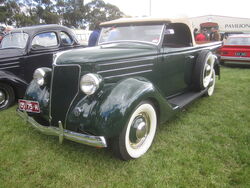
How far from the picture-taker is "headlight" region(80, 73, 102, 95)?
2.20 metres

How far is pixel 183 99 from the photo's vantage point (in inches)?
141

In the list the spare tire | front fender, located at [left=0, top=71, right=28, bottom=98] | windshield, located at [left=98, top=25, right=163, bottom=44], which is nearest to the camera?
windshield, located at [left=98, top=25, right=163, bottom=44]

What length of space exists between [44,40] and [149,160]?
4.09 metres

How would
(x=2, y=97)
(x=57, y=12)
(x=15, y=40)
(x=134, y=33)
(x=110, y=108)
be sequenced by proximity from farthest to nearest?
1. (x=57, y=12)
2. (x=15, y=40)
3. (x=2, y=97)
4. (x=134, y=33)
5. (x=110, y=108)

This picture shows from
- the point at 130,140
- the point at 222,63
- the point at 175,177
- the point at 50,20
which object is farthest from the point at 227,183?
the point at 50,20

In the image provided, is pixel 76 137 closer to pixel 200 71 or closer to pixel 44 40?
pixel 200 71

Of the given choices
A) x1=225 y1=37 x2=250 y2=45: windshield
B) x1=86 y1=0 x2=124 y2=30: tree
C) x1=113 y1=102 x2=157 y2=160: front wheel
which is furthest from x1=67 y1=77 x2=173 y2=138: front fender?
x1=86 y1=0 x2=124 y2=30: tree

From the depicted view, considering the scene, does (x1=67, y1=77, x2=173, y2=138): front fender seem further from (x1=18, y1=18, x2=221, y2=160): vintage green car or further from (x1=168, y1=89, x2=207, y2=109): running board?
(x1=168, y1=89, x2=207, y2=109): running board

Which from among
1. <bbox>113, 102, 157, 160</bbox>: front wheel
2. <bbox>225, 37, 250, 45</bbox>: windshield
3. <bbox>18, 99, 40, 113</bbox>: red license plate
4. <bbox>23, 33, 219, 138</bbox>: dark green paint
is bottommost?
<bbox>113, 102, 157, 160</bbox>: front wheel

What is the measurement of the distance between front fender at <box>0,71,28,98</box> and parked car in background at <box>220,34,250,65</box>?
776 cm

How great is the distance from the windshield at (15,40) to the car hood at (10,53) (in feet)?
0.51

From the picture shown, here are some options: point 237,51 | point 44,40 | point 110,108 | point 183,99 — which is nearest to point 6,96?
point 44,40

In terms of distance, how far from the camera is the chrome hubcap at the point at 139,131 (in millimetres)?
2436

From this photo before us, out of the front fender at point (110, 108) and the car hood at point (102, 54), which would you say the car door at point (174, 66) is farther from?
the front fender at point (110, 108)
